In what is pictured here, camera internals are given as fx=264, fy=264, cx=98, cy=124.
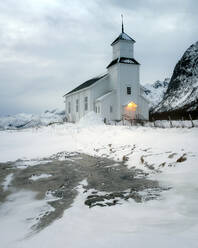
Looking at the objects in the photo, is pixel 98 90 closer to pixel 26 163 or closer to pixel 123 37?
pixel 123 37

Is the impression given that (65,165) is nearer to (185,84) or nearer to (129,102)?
(129,102)

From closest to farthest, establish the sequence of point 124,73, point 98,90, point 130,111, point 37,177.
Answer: point 37,177 → point 124,73 → point 130,111 → point 98,90

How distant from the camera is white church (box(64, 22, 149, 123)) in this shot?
3553 centimetres

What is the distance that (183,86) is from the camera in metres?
160

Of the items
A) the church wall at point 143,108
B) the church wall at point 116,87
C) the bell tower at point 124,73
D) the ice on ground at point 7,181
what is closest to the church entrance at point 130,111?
the bell tower at point 124,73

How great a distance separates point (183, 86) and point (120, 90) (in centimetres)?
13522

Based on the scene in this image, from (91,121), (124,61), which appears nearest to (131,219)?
(91,121)

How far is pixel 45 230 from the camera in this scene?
17.5ft

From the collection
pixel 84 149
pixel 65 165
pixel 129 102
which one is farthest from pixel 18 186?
pixel 129 102

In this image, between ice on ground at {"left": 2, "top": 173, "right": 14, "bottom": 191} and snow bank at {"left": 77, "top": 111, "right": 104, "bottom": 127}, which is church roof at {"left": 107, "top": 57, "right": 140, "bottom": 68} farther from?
ice on ground at {"left": 2, "top": 173, "right": 14, "bottom": 191}

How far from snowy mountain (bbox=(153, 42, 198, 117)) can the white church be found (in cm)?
8812

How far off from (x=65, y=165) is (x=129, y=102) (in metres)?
23.8

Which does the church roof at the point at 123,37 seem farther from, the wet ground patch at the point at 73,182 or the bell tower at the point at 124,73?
the wet ground patch at the point at 73,182

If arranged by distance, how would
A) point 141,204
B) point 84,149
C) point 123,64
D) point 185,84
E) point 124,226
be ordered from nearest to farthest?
point 124,226
point 141,204
point 84,149
point 123,64
point 185,84
